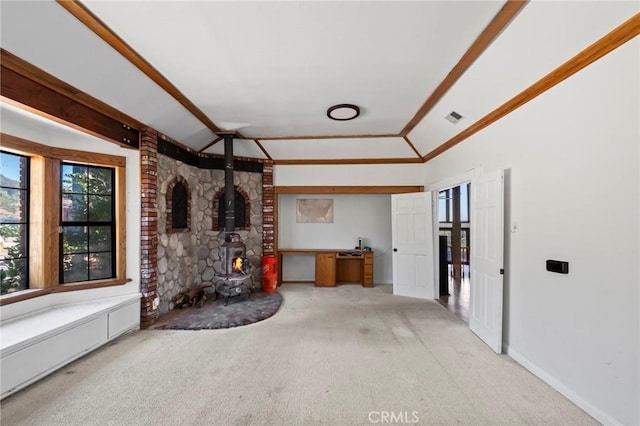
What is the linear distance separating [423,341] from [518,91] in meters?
2.96

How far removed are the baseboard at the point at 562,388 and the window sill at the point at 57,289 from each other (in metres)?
4.78

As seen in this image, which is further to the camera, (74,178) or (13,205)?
(74,178)

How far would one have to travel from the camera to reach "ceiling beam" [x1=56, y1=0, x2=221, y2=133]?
201 centimetres

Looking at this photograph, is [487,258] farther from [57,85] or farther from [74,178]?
[74,178]

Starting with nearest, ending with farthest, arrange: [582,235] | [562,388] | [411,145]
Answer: [582,235], [562,388], [411,145]

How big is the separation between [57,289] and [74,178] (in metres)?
1.36

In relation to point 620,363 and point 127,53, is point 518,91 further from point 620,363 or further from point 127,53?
point 127,53

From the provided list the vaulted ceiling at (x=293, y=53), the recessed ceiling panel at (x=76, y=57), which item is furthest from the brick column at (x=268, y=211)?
the recessed ceiling panel at (x=76, y=57)

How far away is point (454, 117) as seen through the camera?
12.3 feet

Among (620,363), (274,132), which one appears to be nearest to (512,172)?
(620,363)

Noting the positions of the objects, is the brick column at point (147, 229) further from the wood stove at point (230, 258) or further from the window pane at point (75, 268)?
the wood stove at point (230, 258)

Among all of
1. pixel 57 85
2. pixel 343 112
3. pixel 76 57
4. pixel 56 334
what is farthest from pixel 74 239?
pixel 343 112

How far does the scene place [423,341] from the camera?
133 inches

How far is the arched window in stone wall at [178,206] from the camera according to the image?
4371mm
